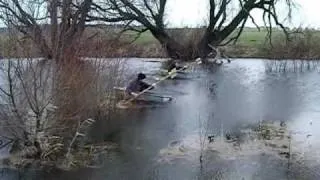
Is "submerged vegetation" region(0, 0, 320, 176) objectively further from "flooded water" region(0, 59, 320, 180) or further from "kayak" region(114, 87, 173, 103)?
"kayak" region(114, 87, 173, 103)

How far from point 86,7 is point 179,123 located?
462cm

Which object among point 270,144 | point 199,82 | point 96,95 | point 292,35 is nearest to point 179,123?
point 96,95

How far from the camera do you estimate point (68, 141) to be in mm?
10203

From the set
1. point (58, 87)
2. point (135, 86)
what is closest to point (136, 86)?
point (135, 86)

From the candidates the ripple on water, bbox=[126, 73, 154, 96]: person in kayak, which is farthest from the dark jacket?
the ripple on water

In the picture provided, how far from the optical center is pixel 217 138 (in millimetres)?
10836

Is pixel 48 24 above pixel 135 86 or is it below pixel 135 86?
above

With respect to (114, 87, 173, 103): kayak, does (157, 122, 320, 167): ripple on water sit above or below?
below

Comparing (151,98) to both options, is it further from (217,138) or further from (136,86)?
(217,138)

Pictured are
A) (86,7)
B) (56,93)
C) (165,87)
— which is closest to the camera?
(56,93)

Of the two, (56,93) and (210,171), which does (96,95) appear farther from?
(210,171)

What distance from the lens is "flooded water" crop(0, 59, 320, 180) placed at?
8570 mm

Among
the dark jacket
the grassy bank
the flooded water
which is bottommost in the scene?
the flooded water

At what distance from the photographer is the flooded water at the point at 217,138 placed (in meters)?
8.57
